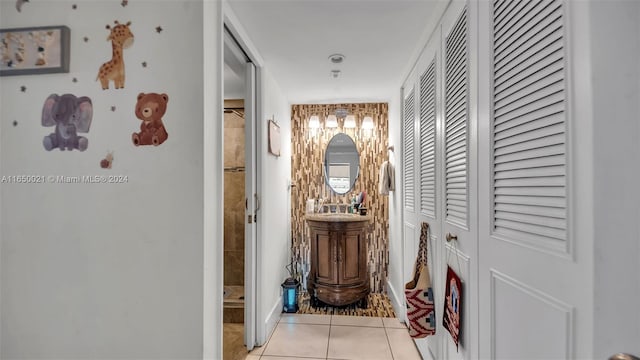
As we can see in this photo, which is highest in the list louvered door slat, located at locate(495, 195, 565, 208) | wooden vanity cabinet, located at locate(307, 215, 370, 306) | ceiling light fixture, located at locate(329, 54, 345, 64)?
ceiling light fixture, located at locate(329, 54, 345, 64)

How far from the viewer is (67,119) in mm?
1479

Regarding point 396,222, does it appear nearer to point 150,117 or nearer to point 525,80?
point 525,80

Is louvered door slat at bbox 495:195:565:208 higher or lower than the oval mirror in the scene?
lower

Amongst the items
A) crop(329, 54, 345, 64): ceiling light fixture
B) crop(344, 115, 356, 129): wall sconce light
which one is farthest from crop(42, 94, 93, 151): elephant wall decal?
crop(344, 115, 356, 129): wall sconce light

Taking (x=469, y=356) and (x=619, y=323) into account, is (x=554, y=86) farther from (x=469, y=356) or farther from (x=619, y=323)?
(x=469, y=356)

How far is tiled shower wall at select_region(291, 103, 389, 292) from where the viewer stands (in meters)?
3.71

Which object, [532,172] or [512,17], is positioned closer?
[532,172]

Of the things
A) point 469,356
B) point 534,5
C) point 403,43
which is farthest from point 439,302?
point 403,43

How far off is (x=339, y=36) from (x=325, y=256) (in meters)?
1.99

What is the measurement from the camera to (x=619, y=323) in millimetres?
736

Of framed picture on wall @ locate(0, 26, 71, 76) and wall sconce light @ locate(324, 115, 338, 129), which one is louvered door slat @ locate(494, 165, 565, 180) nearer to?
framed picture on wall @ locate(0, 26, 71, 76)

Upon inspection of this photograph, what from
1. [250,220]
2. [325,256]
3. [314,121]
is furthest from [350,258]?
[314,121]

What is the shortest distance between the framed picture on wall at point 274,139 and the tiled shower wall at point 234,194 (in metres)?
0.90

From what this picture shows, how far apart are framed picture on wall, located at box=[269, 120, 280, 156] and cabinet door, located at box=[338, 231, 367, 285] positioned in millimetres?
1036
